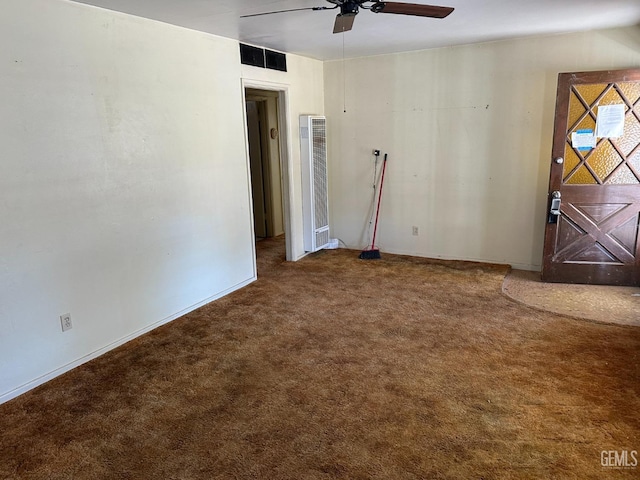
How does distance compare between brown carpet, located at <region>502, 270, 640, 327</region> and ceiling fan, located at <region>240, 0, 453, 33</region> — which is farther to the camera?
brown carpet, located at <region>502, 270, 640, 327</region>

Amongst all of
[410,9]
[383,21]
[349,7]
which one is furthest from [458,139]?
[349,7]

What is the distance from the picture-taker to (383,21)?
3.59 meters

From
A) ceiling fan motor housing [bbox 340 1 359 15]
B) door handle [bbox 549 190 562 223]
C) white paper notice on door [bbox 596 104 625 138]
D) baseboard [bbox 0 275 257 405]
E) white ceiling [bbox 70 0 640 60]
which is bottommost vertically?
baseboard [bbox 0 275 257 405]

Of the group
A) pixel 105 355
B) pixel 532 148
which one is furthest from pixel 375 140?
pixel 105 355

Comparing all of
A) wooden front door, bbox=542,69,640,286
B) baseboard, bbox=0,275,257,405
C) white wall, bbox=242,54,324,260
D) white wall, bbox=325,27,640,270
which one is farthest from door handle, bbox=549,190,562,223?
baseboard, bbox=0,275,257,405

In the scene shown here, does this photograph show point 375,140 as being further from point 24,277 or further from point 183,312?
point 24,277

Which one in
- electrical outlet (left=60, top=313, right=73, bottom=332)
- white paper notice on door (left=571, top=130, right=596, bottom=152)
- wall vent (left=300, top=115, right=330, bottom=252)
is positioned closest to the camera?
electrical outlet (left=60, top=313, right=73, bottom=332)

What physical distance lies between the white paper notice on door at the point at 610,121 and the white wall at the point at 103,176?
3.43 metres

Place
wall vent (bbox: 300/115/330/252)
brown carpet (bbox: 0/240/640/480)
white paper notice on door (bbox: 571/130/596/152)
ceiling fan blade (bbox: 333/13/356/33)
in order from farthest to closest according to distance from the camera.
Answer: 1. wall vent (bbox: 300/115/330/252)
2. white paper notice on door (bbox: 571/130/596/152)
3. ceiling fan blade (bbox: 333/13/356/33)
4. brown carpet (bbox: 0/240/640/480)

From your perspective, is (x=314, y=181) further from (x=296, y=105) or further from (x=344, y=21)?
(x=344, y=21)

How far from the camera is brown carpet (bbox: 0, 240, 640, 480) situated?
2064 mm

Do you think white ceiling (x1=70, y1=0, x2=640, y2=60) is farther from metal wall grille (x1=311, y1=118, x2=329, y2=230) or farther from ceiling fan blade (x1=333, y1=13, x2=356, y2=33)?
metal wall grille (x1=311, y1=118, x2=329, y2=230)

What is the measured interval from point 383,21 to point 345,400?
2.97 m

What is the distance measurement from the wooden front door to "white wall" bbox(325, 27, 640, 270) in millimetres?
388
